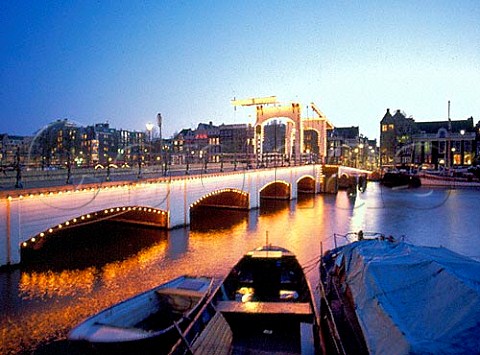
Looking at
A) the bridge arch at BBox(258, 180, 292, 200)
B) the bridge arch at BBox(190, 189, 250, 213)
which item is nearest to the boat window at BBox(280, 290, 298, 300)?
the bridge arch at BBox(190, 189, 250, 213)

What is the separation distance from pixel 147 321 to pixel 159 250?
37.0ft

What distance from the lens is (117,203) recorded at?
24.3m

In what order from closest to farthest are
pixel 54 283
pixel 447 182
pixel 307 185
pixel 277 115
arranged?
1. pixel 54 283
2. pixel 277 115
3. pixel 307 185
4. pixel 447 182

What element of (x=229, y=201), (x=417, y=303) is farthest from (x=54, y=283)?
(x=229, y=201)

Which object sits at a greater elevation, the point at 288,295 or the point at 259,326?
the point at 259,326

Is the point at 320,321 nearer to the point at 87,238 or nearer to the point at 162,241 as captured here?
the point at 162,241

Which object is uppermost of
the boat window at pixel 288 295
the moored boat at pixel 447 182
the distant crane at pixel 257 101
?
the distant crane at pixel 257 101

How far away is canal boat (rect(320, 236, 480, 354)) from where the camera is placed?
20.4 ft

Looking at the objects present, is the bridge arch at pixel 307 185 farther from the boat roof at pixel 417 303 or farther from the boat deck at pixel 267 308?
the boat roof at pixel 417 303

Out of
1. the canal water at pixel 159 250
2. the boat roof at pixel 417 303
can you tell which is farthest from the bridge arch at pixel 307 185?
the boat roof at pixel 417 303

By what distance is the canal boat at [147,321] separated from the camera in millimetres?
10477

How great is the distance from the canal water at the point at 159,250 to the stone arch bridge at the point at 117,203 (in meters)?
1.23

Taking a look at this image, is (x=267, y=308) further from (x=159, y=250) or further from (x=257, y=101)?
(x=257, y=101)

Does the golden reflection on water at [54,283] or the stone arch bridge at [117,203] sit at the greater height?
the stone arch bridge at [117,203]
